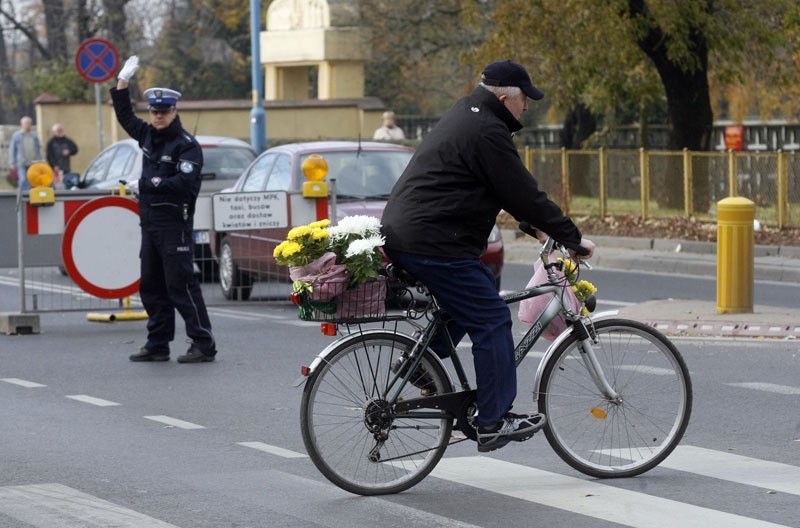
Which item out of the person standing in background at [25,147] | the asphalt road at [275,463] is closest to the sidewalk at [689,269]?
the asphalt road at [275,463]

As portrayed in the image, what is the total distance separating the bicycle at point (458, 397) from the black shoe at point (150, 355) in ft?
15.9

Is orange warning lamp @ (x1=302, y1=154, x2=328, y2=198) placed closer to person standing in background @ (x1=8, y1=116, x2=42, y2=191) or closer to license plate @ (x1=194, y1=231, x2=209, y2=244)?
license plate @ (x1=194, y1=231, x2=209, y2=244)

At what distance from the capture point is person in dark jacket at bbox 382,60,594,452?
22.3 ft

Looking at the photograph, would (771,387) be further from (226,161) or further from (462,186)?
(226,161)

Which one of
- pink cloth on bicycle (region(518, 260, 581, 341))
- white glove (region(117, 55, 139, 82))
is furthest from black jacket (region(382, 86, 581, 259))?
white glove (region(117, 55, 139, 82))

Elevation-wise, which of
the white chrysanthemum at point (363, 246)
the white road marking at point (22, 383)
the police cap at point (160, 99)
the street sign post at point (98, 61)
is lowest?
the white road marking at point (22, 383)

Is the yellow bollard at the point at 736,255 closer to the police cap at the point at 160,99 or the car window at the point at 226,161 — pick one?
the police cap at the point at 160,99

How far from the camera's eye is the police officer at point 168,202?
11289mm

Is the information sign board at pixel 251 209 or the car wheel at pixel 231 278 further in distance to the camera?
the car wheel at pixel 231 278

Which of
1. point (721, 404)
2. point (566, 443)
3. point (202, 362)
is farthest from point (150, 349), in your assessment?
point (566, 443)

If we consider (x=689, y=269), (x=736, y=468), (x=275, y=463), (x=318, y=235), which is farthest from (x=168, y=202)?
(x=689, y=269)

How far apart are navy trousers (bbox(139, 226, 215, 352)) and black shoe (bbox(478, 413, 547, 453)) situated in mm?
4871

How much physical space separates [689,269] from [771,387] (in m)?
9.84

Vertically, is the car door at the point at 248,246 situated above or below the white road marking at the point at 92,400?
above
